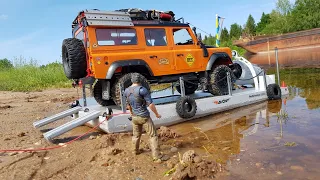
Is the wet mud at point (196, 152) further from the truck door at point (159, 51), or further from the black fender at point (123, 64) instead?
the truck door at point (159, 51)

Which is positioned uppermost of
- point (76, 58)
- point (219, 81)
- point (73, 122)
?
point (76, 58)

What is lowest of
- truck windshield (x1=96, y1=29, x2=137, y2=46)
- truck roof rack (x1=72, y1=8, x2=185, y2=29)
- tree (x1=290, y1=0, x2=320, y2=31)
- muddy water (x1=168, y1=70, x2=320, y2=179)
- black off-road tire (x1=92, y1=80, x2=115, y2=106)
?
muddy water (x1=168, y1=70, x2=320, y2=179)

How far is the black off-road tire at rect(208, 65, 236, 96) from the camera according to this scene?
829 cm

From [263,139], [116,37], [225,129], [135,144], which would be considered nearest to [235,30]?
[116,37]

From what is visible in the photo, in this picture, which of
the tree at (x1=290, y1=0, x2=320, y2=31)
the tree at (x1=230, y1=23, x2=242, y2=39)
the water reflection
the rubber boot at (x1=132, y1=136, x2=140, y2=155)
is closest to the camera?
the rubber boot at (x1=132, y1=136, x2=140, y2=155)

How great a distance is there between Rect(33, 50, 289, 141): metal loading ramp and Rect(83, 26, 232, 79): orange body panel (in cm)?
59

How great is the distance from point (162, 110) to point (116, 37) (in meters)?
2.00

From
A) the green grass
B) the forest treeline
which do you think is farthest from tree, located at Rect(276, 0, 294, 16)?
the green grass

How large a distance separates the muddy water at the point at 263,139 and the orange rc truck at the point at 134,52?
4.48 feet

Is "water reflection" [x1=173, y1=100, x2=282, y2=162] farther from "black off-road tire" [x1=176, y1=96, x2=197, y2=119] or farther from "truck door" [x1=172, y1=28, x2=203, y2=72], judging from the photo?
"truck door" [x1=172, y1=28, x2=203, y2=72]

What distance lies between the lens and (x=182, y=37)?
800 cm

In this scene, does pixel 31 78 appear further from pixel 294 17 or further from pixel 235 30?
pixel 235 30

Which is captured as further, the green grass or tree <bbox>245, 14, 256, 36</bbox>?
tree <bbox>245, 14, 256, 36</bbox>

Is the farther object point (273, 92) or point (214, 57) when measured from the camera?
point (273, 92)
